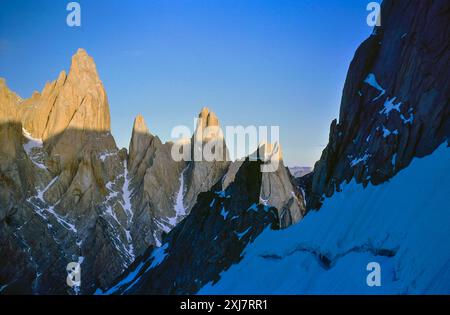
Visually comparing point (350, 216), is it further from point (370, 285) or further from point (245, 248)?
point (245, 248)

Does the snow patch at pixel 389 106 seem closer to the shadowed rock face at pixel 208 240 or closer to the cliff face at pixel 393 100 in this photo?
the cliff face at pixel 393 100

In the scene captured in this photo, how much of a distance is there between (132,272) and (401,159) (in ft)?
208

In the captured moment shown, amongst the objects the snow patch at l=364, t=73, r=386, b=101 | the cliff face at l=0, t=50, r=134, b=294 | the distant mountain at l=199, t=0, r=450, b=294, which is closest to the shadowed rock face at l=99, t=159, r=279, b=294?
the distant mountain at l=199, t=0, r=450, b=294

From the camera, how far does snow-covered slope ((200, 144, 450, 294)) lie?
142 feet

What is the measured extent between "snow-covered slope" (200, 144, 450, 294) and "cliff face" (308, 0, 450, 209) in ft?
5.48

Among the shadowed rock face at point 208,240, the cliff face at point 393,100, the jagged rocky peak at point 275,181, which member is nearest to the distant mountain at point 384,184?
the cliff face at point 393,100

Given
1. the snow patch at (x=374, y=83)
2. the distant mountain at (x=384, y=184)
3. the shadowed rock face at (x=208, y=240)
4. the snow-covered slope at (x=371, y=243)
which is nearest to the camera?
the snow-covered slope at (x=371, y=243)

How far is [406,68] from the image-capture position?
56.5 meters

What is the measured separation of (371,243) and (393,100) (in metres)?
13.0

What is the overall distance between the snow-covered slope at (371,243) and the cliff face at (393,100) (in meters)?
1.67

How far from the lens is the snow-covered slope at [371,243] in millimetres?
43281

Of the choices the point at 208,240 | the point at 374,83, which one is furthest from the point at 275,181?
the point at 374,83

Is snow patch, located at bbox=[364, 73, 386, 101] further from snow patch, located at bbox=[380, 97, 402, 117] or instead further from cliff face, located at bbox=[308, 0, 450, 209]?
snow patch, located at bbox=[380, 97, 402, 117]
